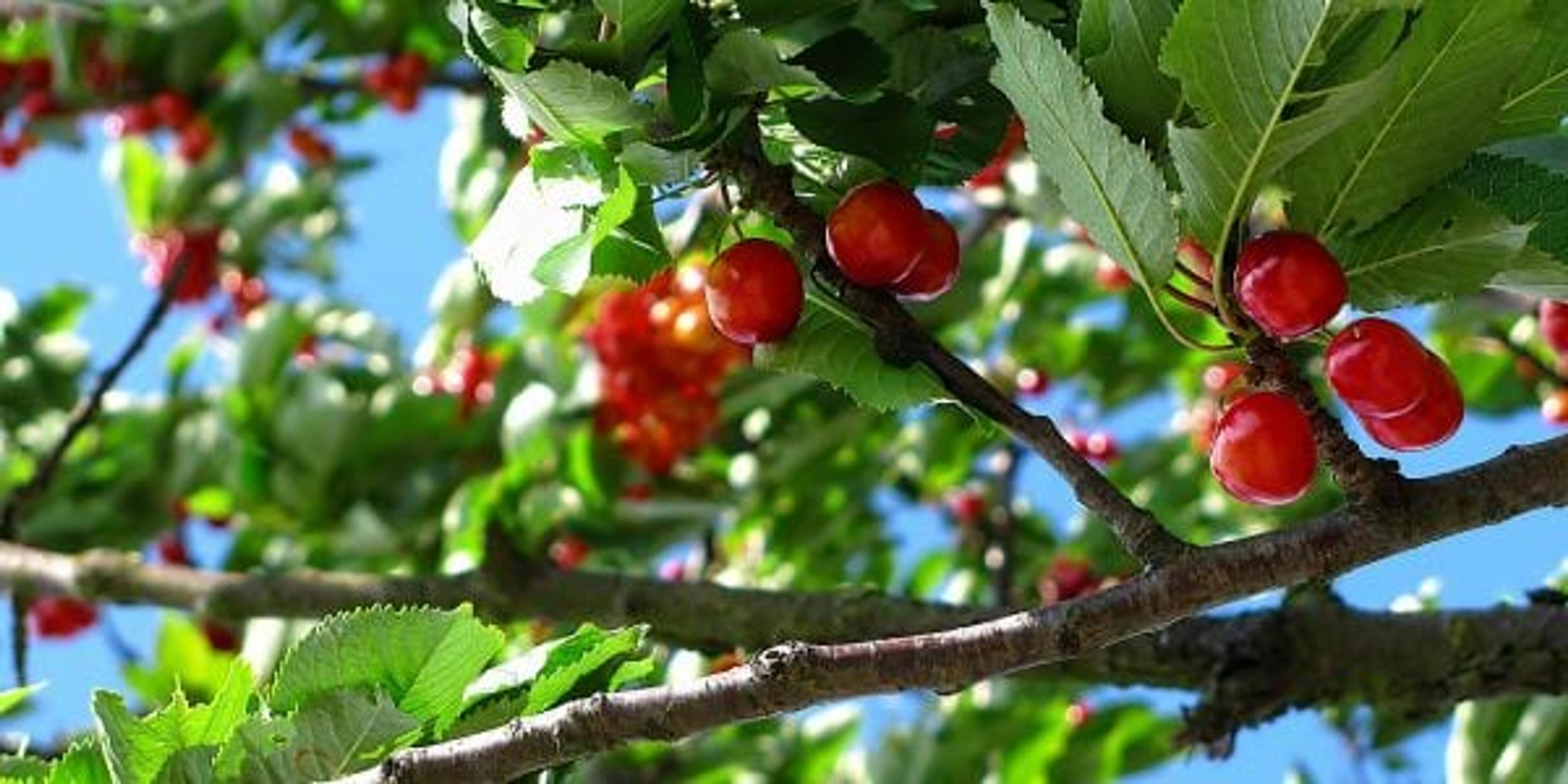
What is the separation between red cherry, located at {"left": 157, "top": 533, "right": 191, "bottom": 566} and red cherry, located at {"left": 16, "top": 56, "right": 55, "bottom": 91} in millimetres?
1275

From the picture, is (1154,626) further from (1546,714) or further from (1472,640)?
(1546,714)

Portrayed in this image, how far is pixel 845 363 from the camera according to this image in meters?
1.53

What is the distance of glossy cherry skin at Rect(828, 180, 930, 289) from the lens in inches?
57.0

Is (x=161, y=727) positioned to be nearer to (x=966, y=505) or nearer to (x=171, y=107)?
(x=966, y=505)

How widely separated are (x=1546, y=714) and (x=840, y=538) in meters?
1.84

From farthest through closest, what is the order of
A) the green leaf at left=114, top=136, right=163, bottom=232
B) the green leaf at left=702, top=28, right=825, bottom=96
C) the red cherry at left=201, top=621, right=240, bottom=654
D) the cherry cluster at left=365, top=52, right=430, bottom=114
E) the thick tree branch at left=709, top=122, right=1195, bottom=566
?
the green leaf at left=114, top=136, right=163, bottom=232
the cherry cluster at left=365, top=52, right=430, bottom=114
the red cherry at left=201, top=621, right=240, bottom=654
the green leaf at left=702, top=28, right=825, bottom=96
the thick tree branch at left=709, top=122, right=1195, bottom=566

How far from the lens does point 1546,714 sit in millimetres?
2596

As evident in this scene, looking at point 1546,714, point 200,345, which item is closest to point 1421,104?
point 1546,714

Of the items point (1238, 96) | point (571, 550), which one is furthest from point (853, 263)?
point (571, 550)

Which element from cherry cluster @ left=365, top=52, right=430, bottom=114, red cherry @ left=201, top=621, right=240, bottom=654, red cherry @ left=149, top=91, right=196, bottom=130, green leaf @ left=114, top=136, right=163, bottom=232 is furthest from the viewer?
→ green leaf @ left=114, top=136, right=163, bottom=232

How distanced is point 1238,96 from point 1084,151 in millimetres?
95

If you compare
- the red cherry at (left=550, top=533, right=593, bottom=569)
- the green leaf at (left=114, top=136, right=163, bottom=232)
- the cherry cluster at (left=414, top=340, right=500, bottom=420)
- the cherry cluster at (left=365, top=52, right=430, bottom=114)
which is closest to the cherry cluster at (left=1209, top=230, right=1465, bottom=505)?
the red cherry at (left=550, top=533, right=593, bottom=569)

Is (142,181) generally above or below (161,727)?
below

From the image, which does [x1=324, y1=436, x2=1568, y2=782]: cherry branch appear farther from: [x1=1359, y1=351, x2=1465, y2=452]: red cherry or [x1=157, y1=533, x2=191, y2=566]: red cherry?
[x1=157, y1=533, x2=191, y2=566]: red cherry
